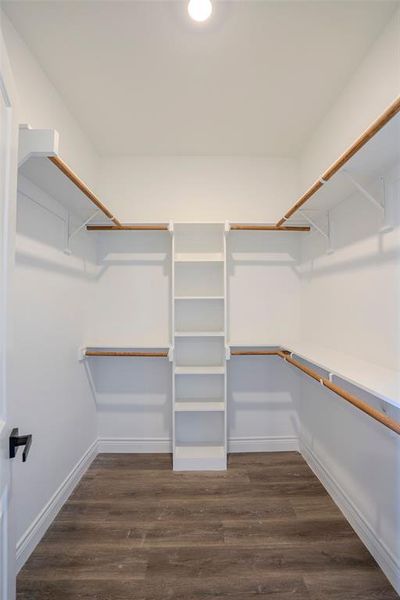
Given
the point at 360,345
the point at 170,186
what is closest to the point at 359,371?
the point at 360,345

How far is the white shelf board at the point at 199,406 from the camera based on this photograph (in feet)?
7.57

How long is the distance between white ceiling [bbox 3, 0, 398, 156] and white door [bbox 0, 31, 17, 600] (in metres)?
0.87

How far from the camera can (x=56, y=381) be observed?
1860 millimetres

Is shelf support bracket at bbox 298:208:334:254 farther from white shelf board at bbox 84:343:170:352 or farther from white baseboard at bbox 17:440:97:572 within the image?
white baseboard at bbox 17:440:97:572

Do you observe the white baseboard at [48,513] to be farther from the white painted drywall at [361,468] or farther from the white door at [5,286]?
the white painted drywall at [361,468]

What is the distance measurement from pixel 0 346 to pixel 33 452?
44.1 inches

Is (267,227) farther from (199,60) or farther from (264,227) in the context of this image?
(199,60)

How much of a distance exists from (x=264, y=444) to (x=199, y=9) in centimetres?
292

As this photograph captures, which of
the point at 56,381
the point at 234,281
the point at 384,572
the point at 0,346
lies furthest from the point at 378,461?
the point at 56,381

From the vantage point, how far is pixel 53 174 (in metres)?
1.51

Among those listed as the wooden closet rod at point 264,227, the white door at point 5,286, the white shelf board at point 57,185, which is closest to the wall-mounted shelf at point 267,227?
the wooden closet rod at point 264,227

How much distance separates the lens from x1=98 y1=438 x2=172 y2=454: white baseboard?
8.41 ft

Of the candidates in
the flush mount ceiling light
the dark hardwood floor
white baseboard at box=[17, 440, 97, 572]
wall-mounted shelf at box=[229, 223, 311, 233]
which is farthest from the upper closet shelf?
the dark hardwood floor

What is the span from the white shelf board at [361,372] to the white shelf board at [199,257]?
94 centimetres
